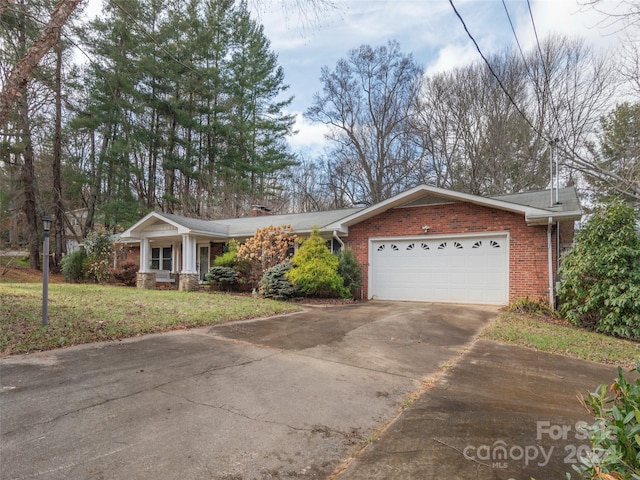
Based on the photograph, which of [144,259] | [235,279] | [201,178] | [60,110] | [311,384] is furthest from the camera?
[201,178]

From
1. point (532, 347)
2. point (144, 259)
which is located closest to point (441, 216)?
point (532, 347)

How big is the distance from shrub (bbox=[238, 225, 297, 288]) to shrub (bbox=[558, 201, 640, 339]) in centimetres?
839

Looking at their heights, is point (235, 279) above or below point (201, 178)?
below

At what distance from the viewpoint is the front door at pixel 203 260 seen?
55.2ft

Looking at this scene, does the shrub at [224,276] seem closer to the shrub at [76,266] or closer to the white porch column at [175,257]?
the white porch column at [175,257]

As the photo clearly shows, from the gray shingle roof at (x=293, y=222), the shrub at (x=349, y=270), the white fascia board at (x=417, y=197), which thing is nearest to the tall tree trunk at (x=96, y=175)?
the gray shingle roof at (x=293, y=222)

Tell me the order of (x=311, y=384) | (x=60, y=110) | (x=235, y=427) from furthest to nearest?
(x=60, y=110) → (x=311, y=384) → (x=235, y=427)

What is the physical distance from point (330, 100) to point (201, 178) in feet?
34.9

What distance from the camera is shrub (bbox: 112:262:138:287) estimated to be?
17078 millimetres

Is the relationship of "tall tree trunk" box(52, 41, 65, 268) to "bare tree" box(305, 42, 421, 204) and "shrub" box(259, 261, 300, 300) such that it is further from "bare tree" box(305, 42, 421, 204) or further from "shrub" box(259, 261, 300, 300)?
"shrub" box(259, 261, 300, 300)

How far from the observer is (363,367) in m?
4.86

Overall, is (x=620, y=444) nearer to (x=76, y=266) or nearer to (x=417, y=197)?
(x=417, y=197)

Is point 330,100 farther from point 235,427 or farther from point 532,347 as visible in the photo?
point 235,427

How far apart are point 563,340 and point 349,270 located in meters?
6.60
